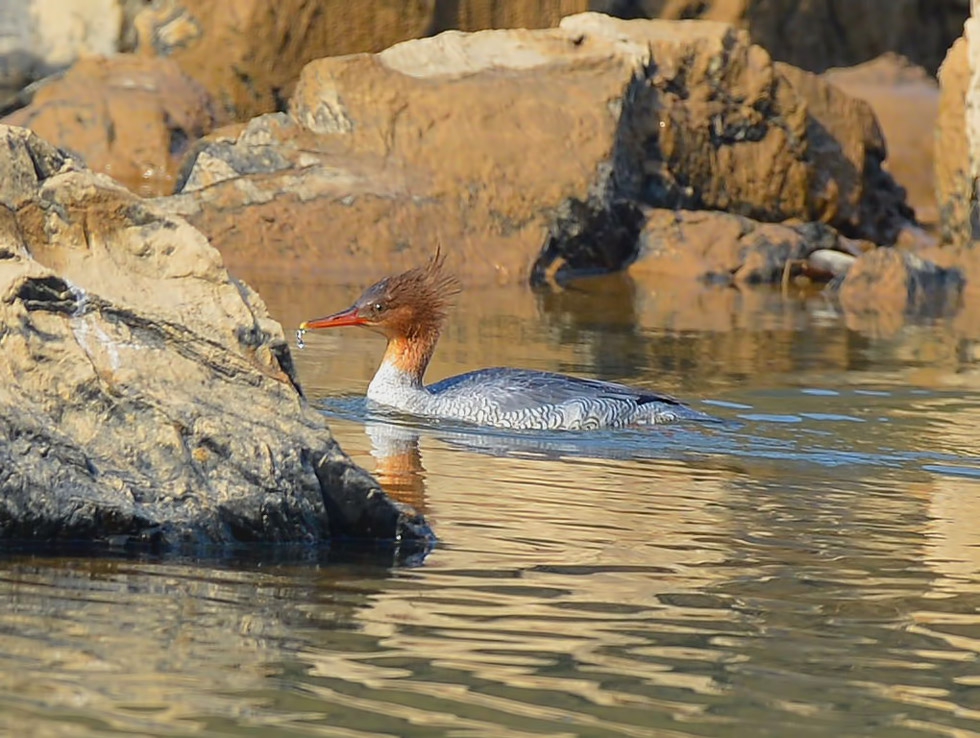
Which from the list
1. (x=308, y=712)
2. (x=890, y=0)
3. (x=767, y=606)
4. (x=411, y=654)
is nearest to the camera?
(x=308, y=712)

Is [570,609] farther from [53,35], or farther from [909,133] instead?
[909,133]

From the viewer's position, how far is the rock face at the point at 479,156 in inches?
632

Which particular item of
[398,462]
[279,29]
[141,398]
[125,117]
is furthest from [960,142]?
[141,398]

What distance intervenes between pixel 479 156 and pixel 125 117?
386 centimetres

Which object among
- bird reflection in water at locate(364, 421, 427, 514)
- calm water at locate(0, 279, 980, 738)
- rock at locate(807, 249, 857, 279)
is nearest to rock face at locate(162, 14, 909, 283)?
rock at locate(807, 249, 857, 279)

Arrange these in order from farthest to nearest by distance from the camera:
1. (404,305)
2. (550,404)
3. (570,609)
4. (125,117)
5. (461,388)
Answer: (125,117)
(404,305)
(461,388)
(550,404)
(570,609)

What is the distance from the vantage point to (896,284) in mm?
16281

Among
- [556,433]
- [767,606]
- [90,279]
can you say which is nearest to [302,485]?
[90,279]

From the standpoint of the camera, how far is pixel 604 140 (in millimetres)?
16812

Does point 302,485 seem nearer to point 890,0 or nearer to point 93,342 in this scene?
point 93,342

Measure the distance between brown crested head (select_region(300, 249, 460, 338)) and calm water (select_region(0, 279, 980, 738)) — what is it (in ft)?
3.70

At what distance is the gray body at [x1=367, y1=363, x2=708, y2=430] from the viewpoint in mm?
9336

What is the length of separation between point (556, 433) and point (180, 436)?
12.6ft

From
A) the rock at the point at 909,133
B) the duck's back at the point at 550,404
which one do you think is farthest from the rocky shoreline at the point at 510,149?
the duck's back at the point at 550,404
